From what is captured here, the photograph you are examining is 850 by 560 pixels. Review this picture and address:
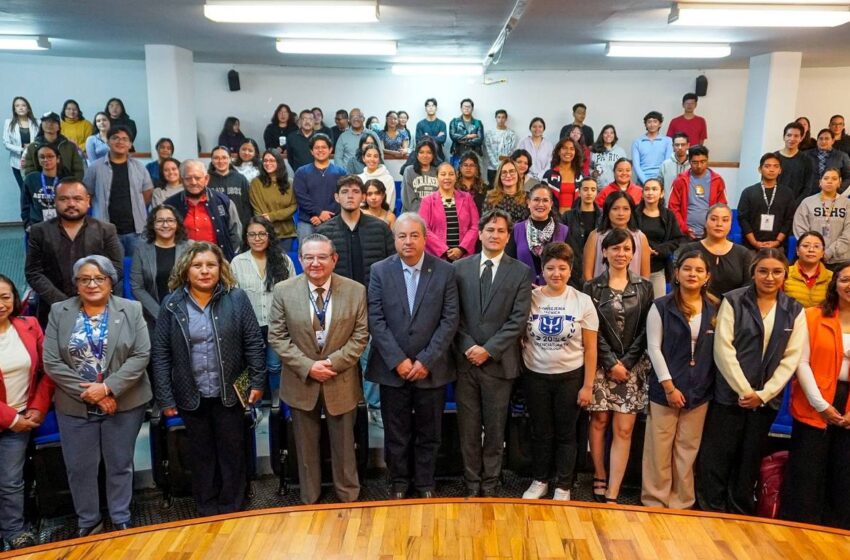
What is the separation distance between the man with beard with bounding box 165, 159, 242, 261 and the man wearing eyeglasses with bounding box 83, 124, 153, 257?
789mm

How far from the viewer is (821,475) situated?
3160 mm

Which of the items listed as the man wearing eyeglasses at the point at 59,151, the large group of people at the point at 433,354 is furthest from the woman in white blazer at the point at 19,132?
the large group of people at the point at 433,354

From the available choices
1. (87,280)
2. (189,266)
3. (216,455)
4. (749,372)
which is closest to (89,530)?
(216,455)

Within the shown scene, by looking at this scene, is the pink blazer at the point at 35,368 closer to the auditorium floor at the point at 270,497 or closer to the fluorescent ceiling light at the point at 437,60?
the auditorium floor at the point at 270,497

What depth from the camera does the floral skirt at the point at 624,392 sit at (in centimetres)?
353

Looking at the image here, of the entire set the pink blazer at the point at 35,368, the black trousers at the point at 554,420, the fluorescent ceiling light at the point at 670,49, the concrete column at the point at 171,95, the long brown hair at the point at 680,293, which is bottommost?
the black trousers at the point at 554,420

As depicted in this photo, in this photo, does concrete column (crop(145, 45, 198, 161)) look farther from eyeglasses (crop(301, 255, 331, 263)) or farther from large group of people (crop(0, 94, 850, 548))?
eyeglasses (crop(301, 255, 331, 263))

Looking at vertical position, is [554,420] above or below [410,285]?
below

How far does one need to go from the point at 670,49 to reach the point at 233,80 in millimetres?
6539

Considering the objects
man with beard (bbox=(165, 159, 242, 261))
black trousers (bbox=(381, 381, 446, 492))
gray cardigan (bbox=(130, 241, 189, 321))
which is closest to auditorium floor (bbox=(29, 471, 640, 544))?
black trousers (bbox=(381, 381, 446, 492))

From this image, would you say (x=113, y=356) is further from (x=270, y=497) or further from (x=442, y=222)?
(x=442, y=222)

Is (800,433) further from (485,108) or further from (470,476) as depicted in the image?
(485,108)

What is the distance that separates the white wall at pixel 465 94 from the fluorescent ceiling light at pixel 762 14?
4916 mm

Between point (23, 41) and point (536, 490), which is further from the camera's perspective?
point (23, 41)
